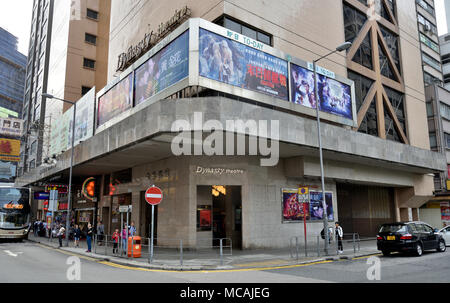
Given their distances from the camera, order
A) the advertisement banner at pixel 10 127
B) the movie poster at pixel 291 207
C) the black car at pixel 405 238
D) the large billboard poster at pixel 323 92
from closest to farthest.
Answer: the black car at pixel 405 238 → the movie poster at pixel 291 207 → the large billboard poster at pixel 323 92 → the advertisement banner at pixel 10 127

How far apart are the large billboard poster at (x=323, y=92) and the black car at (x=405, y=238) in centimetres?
1029

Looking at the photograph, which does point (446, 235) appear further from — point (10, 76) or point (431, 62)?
point (10, 76)

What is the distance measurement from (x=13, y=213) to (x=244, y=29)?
22.4 meters

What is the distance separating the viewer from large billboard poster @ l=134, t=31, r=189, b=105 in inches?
749

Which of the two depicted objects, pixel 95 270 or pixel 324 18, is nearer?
pixel 95 270

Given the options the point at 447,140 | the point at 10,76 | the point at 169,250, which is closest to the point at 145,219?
the point at 169,250

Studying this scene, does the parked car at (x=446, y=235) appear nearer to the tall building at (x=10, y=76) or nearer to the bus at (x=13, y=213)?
the bus at (x=13, y=213)

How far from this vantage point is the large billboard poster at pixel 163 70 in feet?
62.4

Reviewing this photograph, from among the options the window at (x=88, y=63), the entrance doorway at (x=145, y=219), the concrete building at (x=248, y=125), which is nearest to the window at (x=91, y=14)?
the window at (x=88, y=63)

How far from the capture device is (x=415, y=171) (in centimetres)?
3128

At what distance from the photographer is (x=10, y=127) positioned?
195ft

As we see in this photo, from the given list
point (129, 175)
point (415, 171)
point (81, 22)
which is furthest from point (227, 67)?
point (81, 22)

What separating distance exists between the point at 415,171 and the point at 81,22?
152 feet
